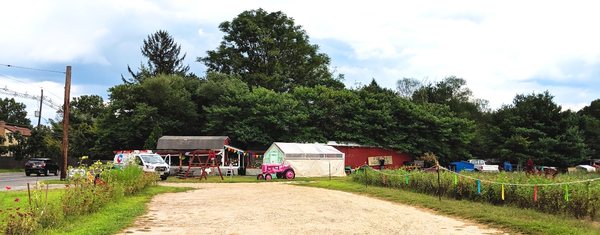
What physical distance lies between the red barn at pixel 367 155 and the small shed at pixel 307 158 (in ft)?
17.8

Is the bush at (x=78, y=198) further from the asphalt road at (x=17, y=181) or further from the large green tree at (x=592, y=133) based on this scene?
the large green tree at (x=592, y=133)

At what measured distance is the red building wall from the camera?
44625 millimetres

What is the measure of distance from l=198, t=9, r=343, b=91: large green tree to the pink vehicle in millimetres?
24645

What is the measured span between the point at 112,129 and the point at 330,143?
1983 cm

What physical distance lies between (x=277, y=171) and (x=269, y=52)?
88.7 ft

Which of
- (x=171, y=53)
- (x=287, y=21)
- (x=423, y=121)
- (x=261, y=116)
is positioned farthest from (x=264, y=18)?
(x=423, y=121)

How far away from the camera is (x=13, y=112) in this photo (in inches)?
4267

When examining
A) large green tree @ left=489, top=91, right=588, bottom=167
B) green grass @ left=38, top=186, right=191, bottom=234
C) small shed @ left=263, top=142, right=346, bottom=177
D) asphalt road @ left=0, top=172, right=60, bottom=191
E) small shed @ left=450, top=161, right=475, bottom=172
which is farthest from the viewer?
large green tree @ left=489, top=91, right=588, bottom=167

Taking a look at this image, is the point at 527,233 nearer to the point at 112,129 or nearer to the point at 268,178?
the point at 268,178

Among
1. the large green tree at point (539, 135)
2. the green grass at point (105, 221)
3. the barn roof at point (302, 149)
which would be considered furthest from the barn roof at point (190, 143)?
the large green tree at point (539, 135)

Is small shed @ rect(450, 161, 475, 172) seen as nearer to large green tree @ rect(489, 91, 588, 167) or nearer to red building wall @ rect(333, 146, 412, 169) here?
large green tree @ rect(489, 91, 588, 167)

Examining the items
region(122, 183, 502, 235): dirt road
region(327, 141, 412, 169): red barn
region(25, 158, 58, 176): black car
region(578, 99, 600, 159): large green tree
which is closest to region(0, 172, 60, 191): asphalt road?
region(25, 158, 58, 176): black car

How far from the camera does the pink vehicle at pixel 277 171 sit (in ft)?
108

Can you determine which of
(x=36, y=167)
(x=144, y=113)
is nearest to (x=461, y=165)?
(x=144, y=113)
